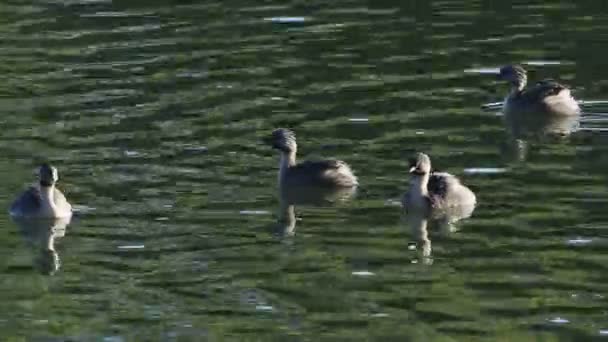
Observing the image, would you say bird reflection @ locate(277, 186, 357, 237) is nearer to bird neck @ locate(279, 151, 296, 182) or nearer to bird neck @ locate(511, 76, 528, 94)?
bird neck @ locate(279, 151, 296, 182)

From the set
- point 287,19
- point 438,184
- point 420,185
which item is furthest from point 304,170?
point 287,19

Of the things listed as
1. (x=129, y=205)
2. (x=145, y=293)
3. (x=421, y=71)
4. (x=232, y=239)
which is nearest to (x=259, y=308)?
(x=145, y=293)

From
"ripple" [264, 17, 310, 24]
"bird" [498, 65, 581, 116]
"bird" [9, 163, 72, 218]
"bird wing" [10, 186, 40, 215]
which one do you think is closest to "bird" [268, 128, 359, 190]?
"bird" [9, 163, 72, 218]

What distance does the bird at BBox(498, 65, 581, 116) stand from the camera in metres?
26.8

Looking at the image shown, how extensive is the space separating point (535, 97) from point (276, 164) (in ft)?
15.2

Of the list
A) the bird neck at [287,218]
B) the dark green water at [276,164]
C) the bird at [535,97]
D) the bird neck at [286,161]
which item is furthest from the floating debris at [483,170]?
the bird at [535,97]

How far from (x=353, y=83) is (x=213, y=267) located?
30.9 feet

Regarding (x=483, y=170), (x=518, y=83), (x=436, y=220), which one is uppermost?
(x=518, y=83)

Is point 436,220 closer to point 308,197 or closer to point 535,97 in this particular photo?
point 308,197

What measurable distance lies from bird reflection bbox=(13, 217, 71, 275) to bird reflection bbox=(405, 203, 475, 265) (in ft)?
12.6

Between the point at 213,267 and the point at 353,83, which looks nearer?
the point at 213,267

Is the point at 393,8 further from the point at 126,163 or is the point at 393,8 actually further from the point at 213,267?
the point at 213,267

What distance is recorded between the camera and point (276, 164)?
24625 millimetres

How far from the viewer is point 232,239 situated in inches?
815
